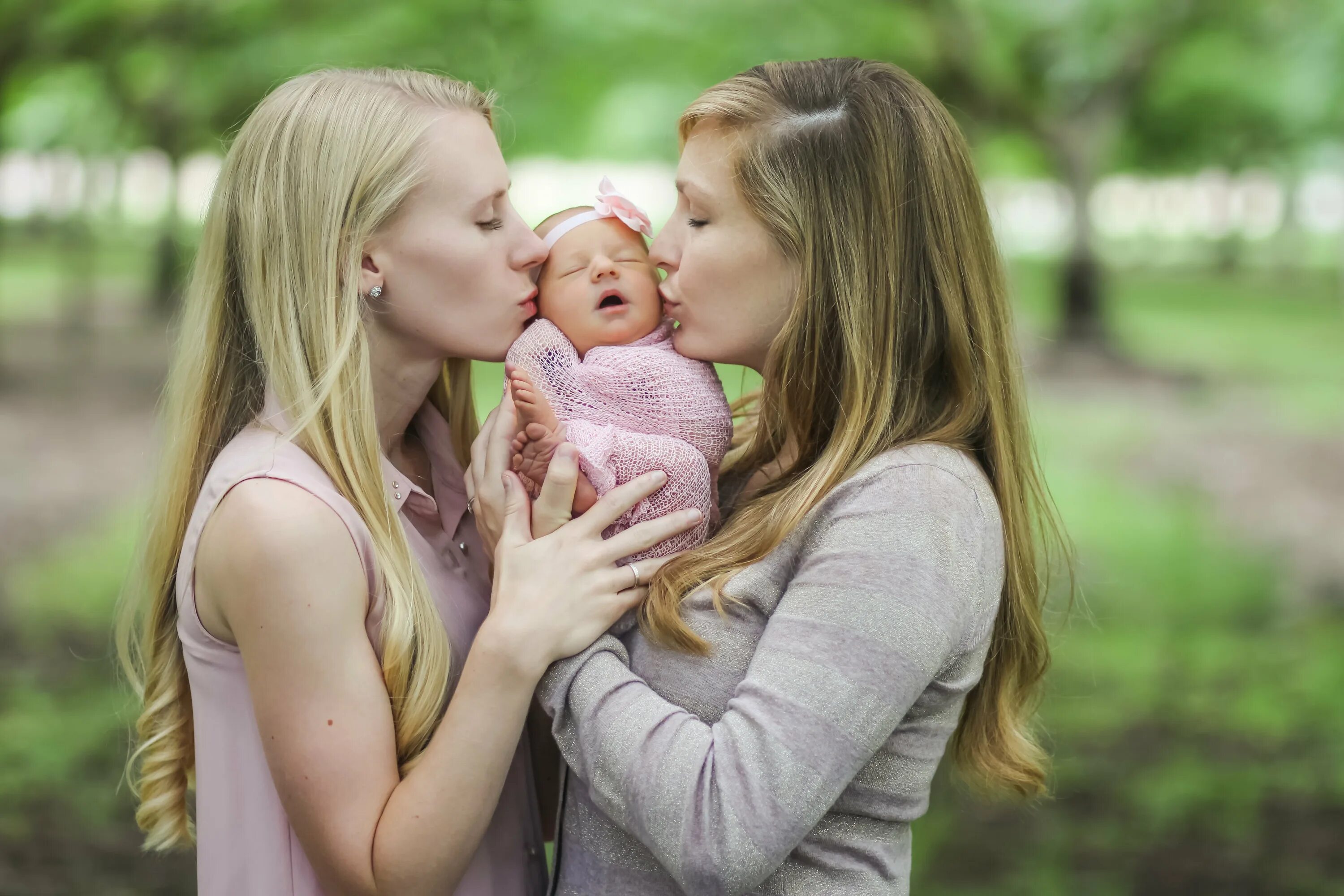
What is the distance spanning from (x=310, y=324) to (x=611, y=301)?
0.43m

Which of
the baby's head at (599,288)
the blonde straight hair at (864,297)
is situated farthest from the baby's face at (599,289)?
the blonde straight hair at (864,297)

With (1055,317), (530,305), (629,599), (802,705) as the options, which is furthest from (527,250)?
(1055,317)

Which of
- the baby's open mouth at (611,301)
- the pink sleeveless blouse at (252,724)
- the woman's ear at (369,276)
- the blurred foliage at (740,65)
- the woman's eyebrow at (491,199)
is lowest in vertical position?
the pink sleeveless blouse at (252,724)

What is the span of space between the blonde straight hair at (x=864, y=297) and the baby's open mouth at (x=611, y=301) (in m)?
0.25

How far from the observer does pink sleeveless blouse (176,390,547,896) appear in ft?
4.65

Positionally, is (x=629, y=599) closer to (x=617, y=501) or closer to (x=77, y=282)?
(x=617, y=501)

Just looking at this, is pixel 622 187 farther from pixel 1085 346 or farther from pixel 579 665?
pixel 579 665

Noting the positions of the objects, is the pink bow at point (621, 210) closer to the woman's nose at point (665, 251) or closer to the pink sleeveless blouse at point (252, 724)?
→ the woman's nose at point (665, 251)

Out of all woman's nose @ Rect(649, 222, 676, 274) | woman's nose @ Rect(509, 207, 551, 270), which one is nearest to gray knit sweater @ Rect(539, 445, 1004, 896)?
woman's nose @ Rect(649, 222, 676, 274)

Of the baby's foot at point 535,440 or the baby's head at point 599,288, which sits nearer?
the baby's foot at point 535,440

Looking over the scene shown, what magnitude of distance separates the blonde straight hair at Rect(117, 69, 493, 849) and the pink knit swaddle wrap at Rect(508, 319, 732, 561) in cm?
25

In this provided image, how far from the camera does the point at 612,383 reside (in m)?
1.59

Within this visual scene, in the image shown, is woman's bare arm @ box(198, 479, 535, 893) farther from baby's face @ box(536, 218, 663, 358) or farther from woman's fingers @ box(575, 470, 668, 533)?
baby's face @ box(536, 218, 663, 358)

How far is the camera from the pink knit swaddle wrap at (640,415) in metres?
1.53
